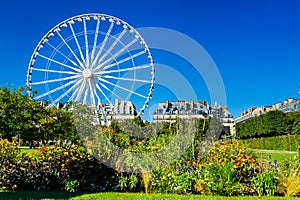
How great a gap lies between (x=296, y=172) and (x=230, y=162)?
1257mm

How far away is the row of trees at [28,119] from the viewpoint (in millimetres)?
19156

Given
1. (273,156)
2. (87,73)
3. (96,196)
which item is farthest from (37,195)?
(273,156)

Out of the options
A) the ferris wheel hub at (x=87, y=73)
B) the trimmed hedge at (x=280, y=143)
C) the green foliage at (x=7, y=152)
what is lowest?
the green foliage at (x=7, y=152)

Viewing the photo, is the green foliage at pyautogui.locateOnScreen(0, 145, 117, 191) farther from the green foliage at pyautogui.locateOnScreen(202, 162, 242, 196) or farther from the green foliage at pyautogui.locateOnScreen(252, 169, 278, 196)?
the green foliage at pyautogui.locateOnScreen(252, 169, 278, 196)

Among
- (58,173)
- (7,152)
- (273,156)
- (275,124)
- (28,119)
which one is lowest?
(58,173)

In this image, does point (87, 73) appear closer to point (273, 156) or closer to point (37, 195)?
point (273, 156)

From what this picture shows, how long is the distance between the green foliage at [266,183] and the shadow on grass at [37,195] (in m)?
3.16

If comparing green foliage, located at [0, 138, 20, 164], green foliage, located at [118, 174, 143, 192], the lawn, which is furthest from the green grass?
the lawn

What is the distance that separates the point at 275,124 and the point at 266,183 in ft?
112

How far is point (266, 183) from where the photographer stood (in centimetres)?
632

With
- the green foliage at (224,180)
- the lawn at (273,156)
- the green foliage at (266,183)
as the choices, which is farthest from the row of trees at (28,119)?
the green foliage at (266,183)

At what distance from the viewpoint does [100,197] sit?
19.8ft

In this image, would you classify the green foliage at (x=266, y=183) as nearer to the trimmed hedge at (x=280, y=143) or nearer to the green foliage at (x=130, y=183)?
the green foliage at (x=130, y=183)

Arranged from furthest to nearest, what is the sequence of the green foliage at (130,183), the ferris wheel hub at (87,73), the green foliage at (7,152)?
the ferris wheel hub at (87,73) < the green foliage at (7,152) < the green foliage at (130,183)
